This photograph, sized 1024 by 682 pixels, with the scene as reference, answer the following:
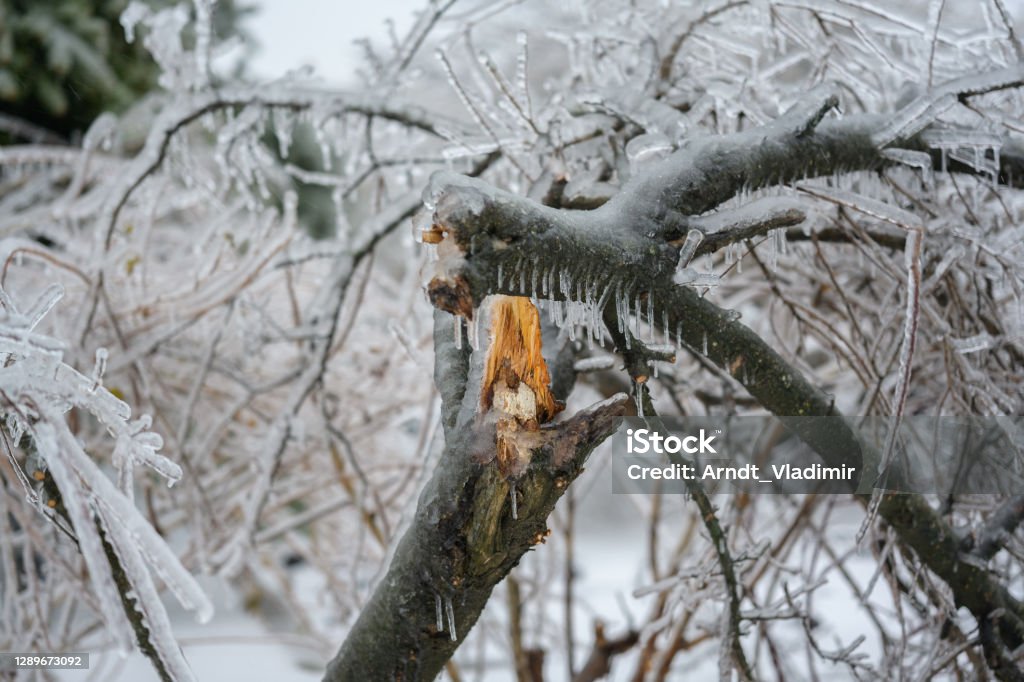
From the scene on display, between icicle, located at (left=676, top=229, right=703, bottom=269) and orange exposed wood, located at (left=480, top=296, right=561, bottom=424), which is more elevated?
icicle, located at (left=676, top=229, right=703, bottom=269)

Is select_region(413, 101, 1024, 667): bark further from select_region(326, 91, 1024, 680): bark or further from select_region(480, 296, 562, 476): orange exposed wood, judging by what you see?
select_region(480, 296, 562, 476): orange exposed wood

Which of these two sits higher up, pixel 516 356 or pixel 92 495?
pixel 516 356

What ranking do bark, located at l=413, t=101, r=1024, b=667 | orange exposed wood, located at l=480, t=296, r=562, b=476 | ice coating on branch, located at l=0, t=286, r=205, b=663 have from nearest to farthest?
1. ice coating on branch, located at l=0, t=286, r=205, b=663
2. bark, located at l=413, t=101, r=1024, b=667
3. orange exposed wood, located at l=480, t=296, r=562, b=476

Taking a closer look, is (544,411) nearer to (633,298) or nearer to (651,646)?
(633,298)

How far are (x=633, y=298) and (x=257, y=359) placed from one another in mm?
2237

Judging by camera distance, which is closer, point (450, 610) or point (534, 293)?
point (534, 293)

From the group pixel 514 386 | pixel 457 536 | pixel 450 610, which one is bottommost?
pixel 450 610

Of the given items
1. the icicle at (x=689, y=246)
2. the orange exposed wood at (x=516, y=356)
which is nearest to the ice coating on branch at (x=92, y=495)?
the orange exposed wood at (x=516, y=356)

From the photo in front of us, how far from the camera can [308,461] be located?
346 cm

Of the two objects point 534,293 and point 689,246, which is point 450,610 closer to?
point 534,293

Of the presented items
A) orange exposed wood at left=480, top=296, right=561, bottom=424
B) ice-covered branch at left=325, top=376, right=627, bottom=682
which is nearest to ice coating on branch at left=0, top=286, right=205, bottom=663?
ice-covered branch at left=325, top=376, right=627, bottom=682

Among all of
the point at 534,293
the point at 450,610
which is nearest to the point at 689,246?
the point at 534,293

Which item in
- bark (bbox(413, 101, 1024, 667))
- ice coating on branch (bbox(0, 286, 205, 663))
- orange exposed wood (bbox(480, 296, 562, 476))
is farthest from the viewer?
orange exposed wood (bbox(480, 296, 562, 476))

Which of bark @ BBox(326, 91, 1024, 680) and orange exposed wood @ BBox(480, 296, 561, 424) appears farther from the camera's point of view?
orange exposed wood @ BBox(480, 296, 561, 424)
